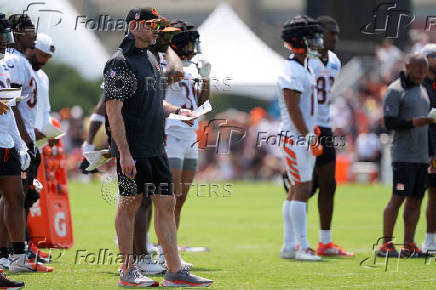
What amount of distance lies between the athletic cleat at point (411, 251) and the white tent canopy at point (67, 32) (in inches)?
208

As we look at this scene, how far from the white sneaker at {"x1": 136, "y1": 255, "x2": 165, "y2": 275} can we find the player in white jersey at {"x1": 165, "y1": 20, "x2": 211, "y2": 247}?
106cm

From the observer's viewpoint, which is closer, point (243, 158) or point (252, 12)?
point (243, 158)

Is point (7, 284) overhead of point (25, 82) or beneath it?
beneath

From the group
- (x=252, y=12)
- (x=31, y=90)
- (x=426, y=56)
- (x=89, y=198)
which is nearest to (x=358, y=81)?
(x=252, y=12)

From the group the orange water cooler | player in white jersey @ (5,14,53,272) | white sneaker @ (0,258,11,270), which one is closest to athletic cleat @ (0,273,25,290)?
white sneaker @ (0,258,11,270)

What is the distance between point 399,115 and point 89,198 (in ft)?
40.5

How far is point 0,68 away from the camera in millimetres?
7988

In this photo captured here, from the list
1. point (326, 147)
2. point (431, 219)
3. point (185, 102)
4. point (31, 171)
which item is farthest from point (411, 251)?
point (31, 171)

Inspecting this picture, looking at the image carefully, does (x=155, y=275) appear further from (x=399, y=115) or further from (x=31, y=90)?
(x=399, y=115)

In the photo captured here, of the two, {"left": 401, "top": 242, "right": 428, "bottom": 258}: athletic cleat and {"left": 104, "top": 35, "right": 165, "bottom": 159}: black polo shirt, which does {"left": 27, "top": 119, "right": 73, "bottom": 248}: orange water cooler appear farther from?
{"left": 401, "top": 242, "right": 428, "bottom": 258}: athletic cleat

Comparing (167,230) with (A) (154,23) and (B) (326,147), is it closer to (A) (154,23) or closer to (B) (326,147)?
(A) (154,23)

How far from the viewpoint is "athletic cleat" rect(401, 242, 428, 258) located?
1002 centimetres

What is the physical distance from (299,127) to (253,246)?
2.40m

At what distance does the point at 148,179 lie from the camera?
7344mm
